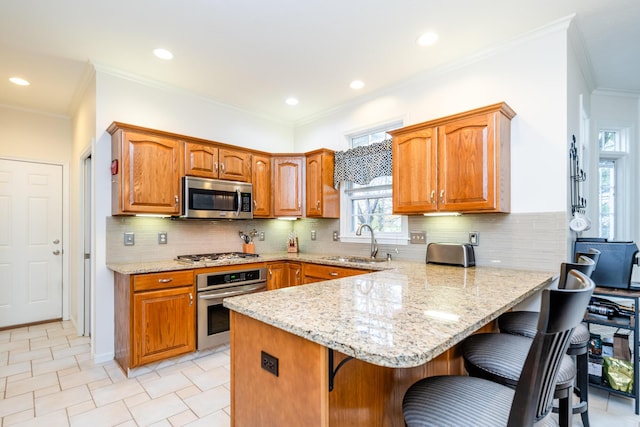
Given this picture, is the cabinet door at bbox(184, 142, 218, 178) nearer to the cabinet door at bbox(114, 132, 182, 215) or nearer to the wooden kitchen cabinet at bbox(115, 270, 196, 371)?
the cabinet door at bbox(114, 132, 182, 215)

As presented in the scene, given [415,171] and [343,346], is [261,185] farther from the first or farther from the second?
[343,346]

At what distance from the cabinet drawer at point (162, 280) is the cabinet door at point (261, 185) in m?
1.20

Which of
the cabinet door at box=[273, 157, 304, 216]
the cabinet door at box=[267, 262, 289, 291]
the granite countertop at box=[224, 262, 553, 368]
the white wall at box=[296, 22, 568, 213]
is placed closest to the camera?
the granite countertop at box=[224, 262, 553, 368]

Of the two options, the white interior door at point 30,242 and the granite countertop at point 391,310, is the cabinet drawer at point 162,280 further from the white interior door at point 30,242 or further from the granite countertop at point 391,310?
the white interior door at point 30,242

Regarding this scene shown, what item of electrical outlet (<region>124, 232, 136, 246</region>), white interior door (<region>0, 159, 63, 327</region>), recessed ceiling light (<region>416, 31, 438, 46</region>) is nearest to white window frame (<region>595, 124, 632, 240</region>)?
recessed ceiling light (<region>416, 31, 438, 46</region>)

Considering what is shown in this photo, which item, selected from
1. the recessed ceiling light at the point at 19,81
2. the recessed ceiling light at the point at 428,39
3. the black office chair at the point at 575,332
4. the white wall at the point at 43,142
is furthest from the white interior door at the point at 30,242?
the black office chair at the point at 575,332

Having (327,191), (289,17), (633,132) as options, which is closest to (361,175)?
(327,191)

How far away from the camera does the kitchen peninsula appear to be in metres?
0.97

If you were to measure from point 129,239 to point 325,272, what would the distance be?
1.97m

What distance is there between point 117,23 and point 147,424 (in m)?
2.78

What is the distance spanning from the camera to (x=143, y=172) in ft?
9.66

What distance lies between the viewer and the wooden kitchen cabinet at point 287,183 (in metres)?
4.01

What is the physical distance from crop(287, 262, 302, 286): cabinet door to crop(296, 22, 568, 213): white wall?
213 cm

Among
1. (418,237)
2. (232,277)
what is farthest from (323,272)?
(418,237)
